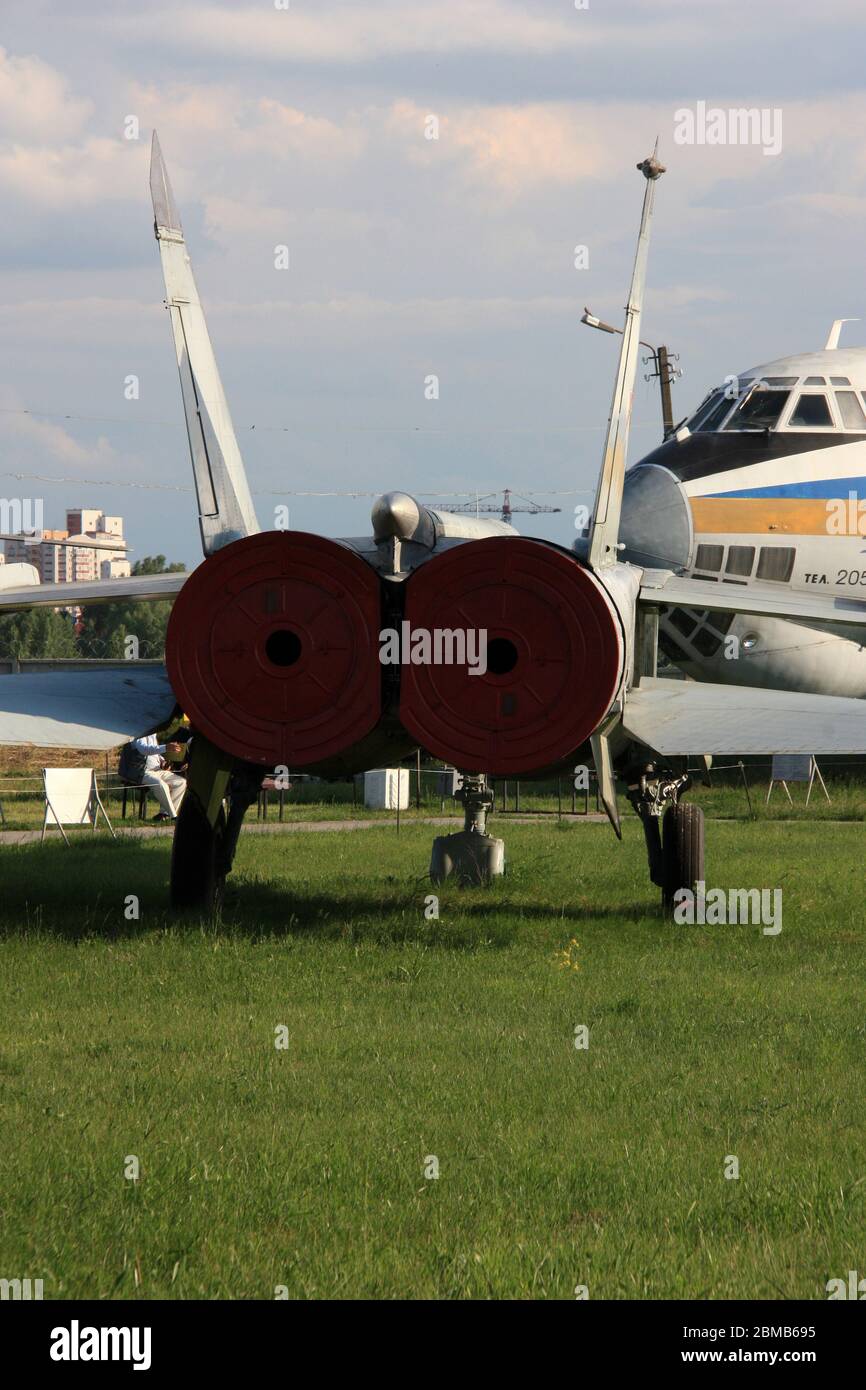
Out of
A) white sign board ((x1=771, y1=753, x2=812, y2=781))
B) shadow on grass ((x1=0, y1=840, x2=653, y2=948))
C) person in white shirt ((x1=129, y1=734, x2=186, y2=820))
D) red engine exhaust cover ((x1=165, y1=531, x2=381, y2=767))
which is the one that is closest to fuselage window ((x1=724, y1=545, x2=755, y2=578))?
shadow on grass ((x1=0, y1=840, x2=653, y2=948))

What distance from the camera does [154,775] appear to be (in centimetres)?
2714

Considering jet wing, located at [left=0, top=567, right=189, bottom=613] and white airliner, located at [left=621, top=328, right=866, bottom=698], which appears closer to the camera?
jet wing, located at [left=0, top=567, right=189, bottom=613]

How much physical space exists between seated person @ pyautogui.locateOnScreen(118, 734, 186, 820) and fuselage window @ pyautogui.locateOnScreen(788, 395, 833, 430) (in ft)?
40.1

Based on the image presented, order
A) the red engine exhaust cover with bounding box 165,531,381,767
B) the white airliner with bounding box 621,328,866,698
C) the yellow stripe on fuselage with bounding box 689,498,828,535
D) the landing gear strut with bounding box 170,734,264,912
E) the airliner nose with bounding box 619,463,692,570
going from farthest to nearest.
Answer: the white airliner with bounding box 621,328,866,698 → the yellow stripe on fuselage with bounding box 689,498,828,535 → the airliner nose with bounding box 619,463,692,570 → the landing gear strut with bounding box 170,734,264,912 → the red engine exhaust cover with bounding box 165,531,381,767

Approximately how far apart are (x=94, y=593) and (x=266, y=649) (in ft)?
8.24

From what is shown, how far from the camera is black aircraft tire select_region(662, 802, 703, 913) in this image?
523 inches

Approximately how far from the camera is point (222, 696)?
424 inches

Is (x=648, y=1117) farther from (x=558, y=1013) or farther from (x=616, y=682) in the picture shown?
A: (x=616, y=682)

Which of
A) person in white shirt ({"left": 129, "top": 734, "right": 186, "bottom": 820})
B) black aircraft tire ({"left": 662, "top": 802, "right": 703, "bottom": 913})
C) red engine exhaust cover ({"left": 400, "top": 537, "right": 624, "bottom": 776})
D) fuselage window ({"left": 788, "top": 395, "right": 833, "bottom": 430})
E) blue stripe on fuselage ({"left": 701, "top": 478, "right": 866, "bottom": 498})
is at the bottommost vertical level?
person in white shirt ({"left": 129, "top": 734, "right": 186, "bottom": 820})

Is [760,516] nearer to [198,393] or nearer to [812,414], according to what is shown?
[812,414]

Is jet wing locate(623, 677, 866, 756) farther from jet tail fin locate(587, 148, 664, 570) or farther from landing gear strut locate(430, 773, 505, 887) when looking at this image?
landing gear strut locate(430, 773, 505, 887)

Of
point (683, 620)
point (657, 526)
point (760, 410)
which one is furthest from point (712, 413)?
point (657, 526)
